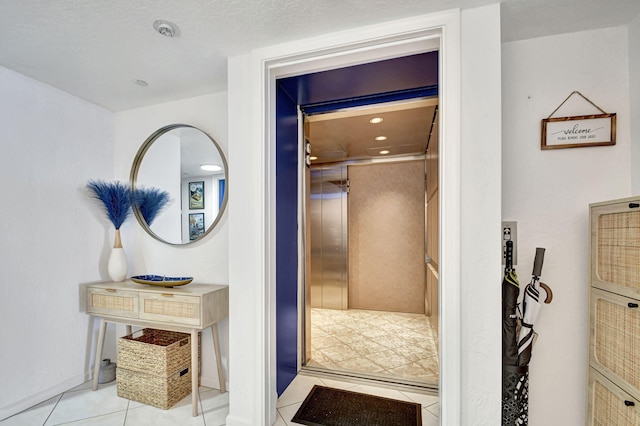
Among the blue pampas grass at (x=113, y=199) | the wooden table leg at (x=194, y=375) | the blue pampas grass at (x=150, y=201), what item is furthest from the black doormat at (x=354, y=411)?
the blue pampas grass at (x=113, y=199)

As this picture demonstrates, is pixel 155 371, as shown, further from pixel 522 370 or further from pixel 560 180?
pixel 560 180

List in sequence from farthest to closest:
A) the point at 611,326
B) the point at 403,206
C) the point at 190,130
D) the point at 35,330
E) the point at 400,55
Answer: the point at 403,206
the point at 190,130
the point at 35,330
the point at 400,55
the point at 611,326

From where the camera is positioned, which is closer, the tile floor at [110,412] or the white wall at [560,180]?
the white wall at [560,180]

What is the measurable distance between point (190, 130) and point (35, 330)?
185 cm

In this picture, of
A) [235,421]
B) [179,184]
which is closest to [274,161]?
[179,184]

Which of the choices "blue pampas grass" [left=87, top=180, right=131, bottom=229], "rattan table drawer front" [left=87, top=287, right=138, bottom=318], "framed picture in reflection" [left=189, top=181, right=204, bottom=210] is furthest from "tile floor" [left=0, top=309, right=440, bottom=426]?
"framed picture in reflection" [left=189, top=181, right=204, bottom=210]

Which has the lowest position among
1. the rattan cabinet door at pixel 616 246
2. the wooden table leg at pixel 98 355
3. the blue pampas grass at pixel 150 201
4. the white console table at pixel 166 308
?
the wooden table leg at pixel 98 355

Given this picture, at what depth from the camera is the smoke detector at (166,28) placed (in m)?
1.55

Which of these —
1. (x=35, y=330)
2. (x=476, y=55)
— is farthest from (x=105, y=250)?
(x=476, y=55)

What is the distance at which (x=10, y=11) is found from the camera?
1.47 m

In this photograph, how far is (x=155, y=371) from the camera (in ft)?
6.97

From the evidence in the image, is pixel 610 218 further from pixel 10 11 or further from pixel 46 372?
pixel 46 372

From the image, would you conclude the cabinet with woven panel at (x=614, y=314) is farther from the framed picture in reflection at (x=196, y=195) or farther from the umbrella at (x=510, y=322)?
the framed picture in reflection at (x=196, y=195)

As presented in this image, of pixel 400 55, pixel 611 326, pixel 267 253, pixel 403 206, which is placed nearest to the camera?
pixel 611 326
